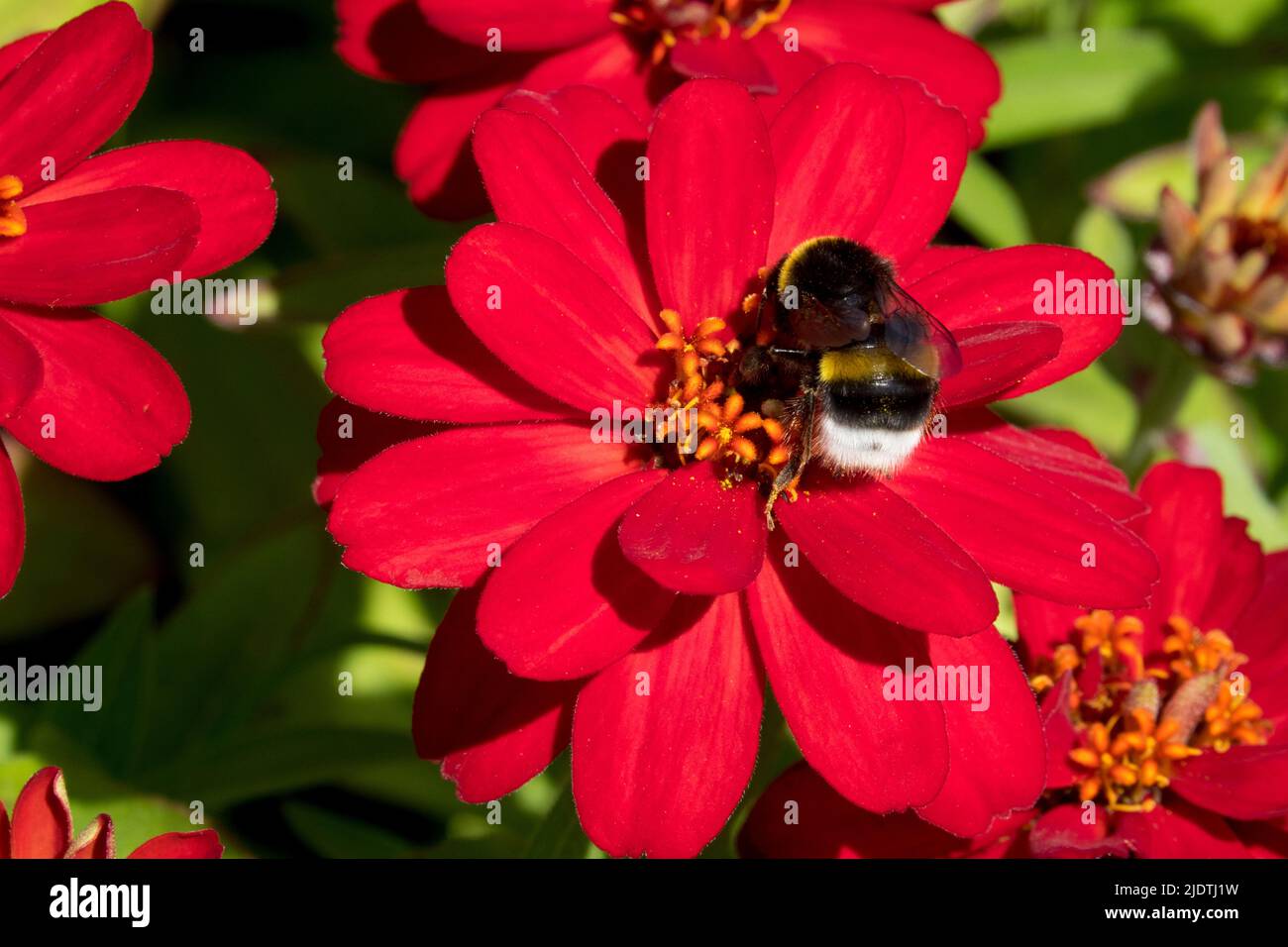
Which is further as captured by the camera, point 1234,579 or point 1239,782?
point 1234,579

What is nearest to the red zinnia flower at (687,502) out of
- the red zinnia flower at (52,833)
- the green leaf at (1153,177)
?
the red zinnia flower at (52,833)

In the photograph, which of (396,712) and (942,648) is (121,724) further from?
(942,648)

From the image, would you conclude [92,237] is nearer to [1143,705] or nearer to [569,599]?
[569,599]

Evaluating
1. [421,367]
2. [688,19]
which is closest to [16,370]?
[421,367]

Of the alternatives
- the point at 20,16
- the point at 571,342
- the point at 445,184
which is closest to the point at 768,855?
the point at 571,342

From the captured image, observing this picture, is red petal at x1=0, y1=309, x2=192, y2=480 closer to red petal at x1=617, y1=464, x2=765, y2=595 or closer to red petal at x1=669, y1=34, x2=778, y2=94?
red petal at x1=617, y1=464, x2=765, y2=595

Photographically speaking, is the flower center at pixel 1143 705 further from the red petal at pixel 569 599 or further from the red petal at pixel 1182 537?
Result: the red petal at pixel 569 599

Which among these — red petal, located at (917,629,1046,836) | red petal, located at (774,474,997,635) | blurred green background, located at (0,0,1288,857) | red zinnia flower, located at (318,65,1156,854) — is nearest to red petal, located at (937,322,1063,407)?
red zinnia flower, located at (318,65,1156,854)
